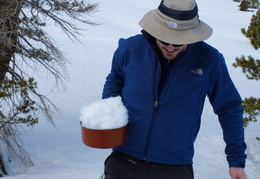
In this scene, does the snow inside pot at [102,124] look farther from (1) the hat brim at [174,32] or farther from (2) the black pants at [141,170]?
(1) the hat brim at [174,32]

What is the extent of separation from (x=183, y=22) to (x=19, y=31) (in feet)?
15.3

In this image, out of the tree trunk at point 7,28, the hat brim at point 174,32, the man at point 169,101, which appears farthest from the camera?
the tree trunk at point 7,28

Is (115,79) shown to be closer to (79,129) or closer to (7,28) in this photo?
(7,28)

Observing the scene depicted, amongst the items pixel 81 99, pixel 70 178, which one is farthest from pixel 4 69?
pixel 81 99

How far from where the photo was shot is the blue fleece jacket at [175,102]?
1820 millimetres

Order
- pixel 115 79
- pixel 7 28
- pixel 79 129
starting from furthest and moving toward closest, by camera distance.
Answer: pixel 79 129, pixel 7 28, pixel 115 79

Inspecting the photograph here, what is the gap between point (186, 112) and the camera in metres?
1.84

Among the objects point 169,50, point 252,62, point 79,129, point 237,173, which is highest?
point 169,50

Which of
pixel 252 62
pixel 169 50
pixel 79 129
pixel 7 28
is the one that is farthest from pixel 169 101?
pixel 79 129

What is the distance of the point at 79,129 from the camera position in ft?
29.7

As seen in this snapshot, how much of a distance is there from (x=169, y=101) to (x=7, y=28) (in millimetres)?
4445

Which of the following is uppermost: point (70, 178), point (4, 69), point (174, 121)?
point (174, 121)

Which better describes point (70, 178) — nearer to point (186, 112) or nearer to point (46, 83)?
point (186, 112)

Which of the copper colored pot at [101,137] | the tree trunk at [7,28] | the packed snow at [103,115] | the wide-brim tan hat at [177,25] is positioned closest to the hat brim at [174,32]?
the wide-brim tan hat at [177,25]
